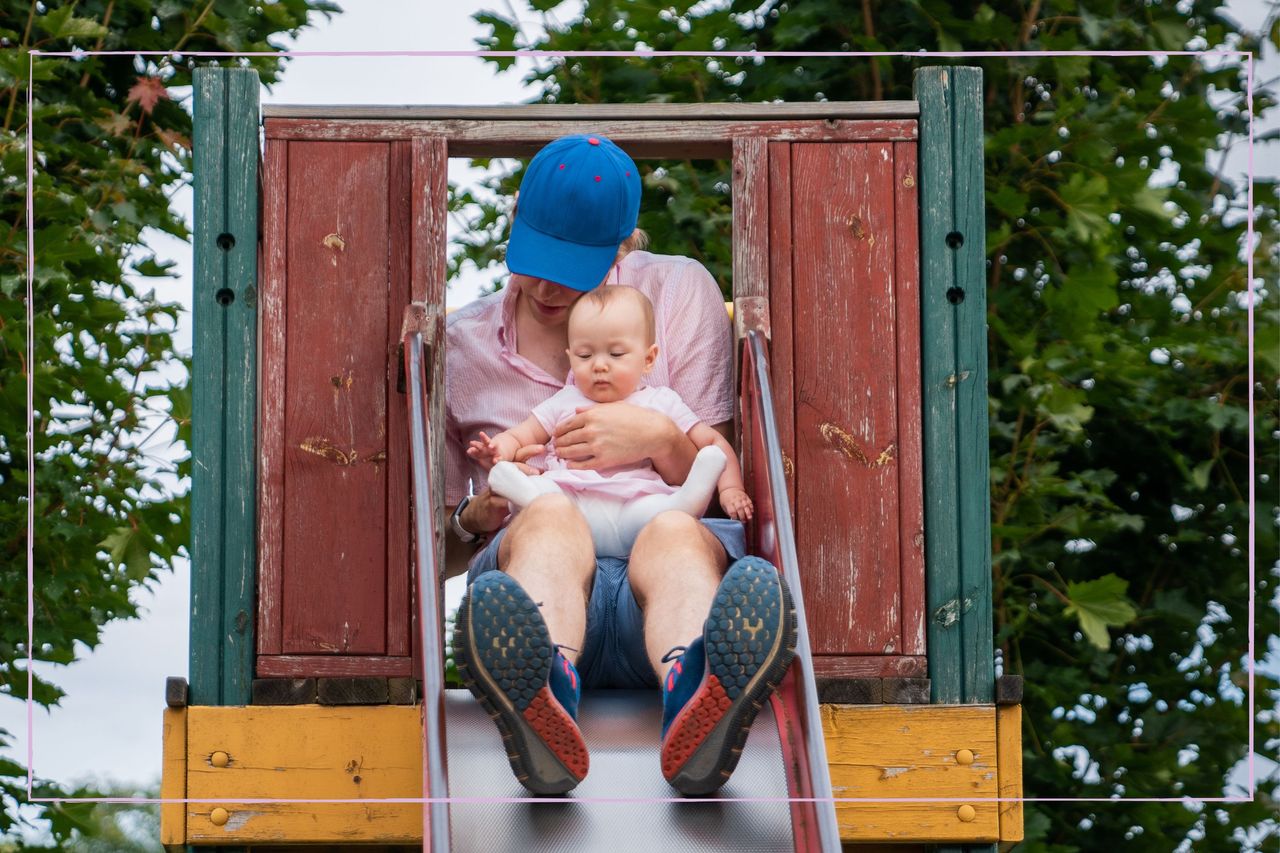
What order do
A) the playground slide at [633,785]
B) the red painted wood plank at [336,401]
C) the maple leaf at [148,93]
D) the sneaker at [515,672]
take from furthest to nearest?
the maple leaf at [148,93] < the red painted wood plank at [336,401] < the sneaker at [515,672] < the playground slide at [633,785]

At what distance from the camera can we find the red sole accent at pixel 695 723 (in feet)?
12.3

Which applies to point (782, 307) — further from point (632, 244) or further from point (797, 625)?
point (797, 625)

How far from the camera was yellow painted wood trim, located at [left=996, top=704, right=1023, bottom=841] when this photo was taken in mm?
4695

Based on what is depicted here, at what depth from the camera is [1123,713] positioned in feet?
24.4

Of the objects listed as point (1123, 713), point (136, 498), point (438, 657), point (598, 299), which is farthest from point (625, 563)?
point (1123, 713)

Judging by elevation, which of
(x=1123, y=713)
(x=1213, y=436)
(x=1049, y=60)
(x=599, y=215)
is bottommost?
(x=1123, y=713)

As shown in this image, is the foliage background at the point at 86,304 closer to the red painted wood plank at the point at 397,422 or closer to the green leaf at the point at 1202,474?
the red painted wood plank at the point at 397,422

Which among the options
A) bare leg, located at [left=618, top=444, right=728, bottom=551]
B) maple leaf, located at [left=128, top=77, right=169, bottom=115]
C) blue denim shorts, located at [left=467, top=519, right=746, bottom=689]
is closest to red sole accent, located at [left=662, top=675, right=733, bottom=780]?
blue denim shorts, located at [left=467, top=519, right=746, bottom=689]

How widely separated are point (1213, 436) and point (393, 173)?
3.81 meters

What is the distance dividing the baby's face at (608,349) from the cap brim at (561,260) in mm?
111

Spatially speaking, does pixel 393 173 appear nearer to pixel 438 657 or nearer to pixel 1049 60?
pixel 438 657

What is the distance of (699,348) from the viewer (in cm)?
491

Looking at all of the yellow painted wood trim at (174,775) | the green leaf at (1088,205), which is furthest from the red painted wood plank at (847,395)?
the green leaf at (1088,205)

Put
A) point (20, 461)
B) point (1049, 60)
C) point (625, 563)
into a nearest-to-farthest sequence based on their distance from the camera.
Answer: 1. point (625, 563)
2. point (20, 461)
3. point (1049, 60)
